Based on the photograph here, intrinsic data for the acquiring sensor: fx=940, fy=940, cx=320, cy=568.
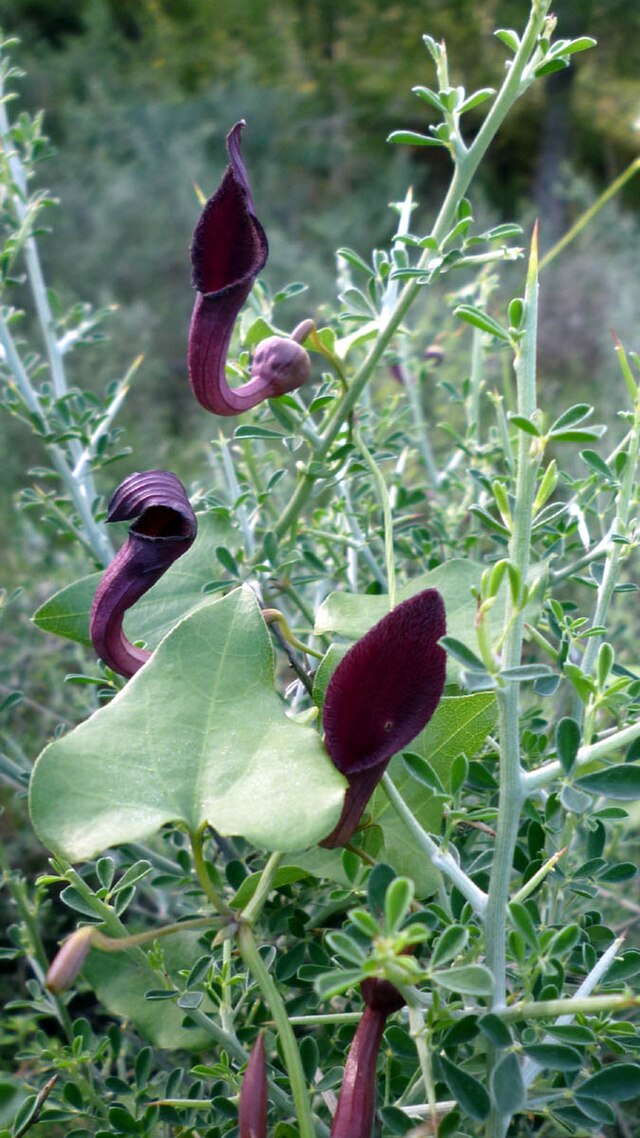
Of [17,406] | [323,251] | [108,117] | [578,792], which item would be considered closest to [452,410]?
[17,406]

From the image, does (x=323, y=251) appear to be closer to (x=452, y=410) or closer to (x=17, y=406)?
(x=452, y=410)

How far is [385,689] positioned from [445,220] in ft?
0.88

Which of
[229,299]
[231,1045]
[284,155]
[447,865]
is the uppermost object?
[229,299]

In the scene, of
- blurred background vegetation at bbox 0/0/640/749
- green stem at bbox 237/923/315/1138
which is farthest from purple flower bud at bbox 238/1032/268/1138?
blurred background vegetation at bbox 0/0/640/749

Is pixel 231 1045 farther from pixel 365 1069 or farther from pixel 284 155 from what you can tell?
pixel 284 155

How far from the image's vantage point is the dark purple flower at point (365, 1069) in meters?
0.37

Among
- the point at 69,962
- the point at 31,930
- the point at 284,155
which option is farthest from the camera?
the point at 284,155

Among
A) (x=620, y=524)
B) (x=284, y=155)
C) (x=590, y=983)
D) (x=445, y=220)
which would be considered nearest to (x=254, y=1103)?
(x=590, y=983)

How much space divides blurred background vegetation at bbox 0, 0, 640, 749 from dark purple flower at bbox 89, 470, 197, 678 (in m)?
1.35

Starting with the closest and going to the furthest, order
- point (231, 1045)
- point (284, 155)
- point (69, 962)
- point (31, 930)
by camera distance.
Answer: point (69, 962)
point (231, 1045)
point (31, 930)
point (284, 155)

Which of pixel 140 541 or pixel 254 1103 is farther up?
pixel 140 541

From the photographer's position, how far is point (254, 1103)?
367 mm

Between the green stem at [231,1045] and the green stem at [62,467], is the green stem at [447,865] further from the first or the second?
the green stem at [62,467]

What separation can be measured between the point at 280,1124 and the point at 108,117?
149 inches
